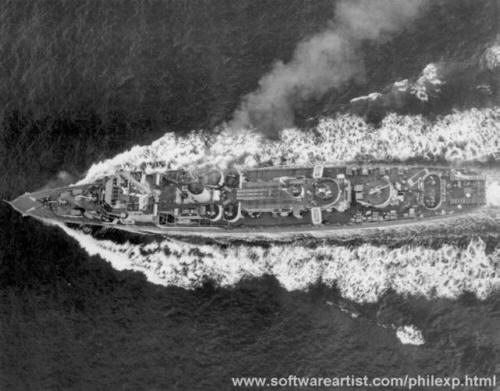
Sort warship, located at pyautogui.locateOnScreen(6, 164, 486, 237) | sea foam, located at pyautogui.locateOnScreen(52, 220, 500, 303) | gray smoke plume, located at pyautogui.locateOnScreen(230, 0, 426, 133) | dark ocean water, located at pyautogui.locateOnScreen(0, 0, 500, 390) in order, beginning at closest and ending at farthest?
dark ocean water, located at pyautogui.locateOnScreen(0, 0, 500, 390), sea foam, located at pyautogui.locateOnScreen(52, 220, 500, 303), warship, located at pyautogui.locateOnScreen(6, 164, 486, 237), gray smoke plume, located at pyautogui.locateOnScreen(230, 0, 426, 133)

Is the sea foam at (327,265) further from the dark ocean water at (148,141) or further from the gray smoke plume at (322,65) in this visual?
the gray smoke plume at (322,65)

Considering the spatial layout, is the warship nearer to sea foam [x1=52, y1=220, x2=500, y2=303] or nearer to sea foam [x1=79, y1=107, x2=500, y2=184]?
sea foam [x1=79, y1=107, x2=500, y2=184]

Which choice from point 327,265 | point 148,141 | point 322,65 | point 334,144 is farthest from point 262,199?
point 322,65

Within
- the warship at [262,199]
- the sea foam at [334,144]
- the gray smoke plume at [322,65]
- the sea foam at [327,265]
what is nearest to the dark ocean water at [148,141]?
the sea foam at [327,265]

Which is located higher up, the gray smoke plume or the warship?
the gray smoke plume

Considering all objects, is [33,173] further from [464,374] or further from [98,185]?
[464,374]

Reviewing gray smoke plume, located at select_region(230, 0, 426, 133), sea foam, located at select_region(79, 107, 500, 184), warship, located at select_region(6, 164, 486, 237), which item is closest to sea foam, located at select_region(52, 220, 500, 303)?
warship, located at select_region(6, 164, 486, 237)

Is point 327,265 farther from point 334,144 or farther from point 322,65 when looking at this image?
point 322,65

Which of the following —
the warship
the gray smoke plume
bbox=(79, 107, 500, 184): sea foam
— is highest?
the gray smoke plume
